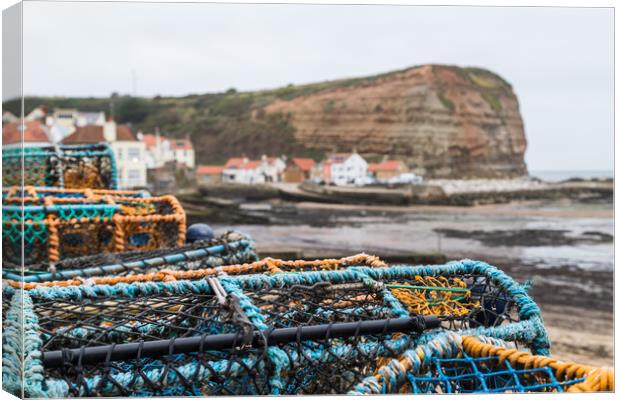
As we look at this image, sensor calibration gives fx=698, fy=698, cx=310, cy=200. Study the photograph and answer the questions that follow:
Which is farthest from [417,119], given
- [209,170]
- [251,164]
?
[209,170]

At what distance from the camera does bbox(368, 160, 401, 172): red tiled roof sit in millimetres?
49594

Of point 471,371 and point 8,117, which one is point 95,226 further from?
point 471,371

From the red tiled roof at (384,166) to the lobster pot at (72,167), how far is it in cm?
4332

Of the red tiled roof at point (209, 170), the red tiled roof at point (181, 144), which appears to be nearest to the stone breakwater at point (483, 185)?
the red tiled roof at point (209, 170)

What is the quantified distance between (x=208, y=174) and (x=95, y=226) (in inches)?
1661

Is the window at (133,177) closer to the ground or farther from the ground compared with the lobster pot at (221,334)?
closer to the ground

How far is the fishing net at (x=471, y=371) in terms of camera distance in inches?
66.8

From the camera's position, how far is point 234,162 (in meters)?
48.9

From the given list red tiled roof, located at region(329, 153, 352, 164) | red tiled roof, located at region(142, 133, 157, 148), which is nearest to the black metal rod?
red tiled roof, located at region(142, 133, 157, 148)

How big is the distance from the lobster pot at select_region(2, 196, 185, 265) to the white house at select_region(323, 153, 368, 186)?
1635 inches

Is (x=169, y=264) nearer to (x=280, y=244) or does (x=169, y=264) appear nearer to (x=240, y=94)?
(x=280, y=244)

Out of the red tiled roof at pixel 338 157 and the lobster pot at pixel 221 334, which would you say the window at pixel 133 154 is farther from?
the lobster pot at pixel 221 334

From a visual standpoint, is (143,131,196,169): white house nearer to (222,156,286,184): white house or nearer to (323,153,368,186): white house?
(222,156,286,184): white house

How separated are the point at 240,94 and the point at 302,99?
4854 millimetres
